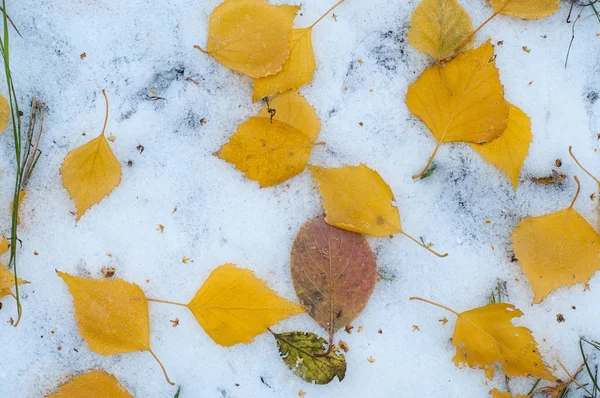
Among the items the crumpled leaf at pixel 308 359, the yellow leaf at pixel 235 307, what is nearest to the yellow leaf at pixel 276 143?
the yellow leaf at pixel 235 307

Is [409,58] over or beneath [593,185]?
over

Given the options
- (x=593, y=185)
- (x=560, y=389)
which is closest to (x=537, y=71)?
(x=593, y=185)

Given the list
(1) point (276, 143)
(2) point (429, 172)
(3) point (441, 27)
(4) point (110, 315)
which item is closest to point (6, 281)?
(4) point (110, 315)

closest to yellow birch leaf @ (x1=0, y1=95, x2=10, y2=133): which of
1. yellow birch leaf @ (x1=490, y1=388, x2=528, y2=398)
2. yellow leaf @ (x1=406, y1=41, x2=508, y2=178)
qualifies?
yellow leaf @ (x1=406, y1=41, x2=508, y2=178)

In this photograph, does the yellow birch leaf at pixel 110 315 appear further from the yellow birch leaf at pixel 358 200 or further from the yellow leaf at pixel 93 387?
the yellow birch leaf at pixel 358 200

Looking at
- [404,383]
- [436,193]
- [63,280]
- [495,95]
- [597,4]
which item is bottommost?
[404,383]

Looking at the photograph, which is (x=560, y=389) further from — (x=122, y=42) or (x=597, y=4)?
(x=122, y=42)
